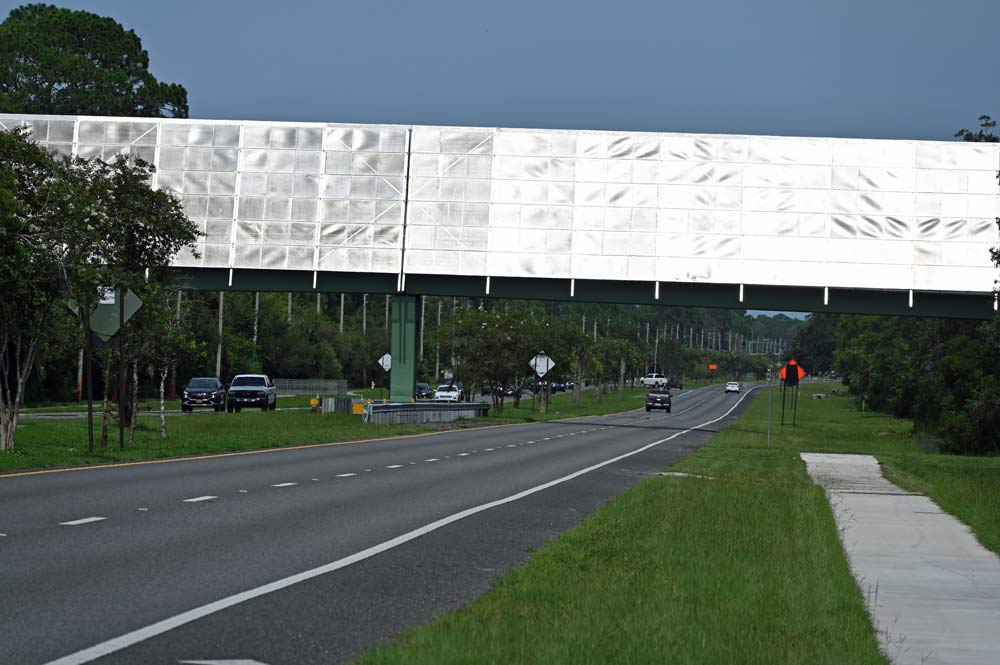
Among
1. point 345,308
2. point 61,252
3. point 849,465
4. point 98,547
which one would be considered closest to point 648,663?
point 98,547

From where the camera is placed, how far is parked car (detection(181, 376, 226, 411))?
196ft

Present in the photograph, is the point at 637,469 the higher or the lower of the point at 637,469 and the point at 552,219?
the lower

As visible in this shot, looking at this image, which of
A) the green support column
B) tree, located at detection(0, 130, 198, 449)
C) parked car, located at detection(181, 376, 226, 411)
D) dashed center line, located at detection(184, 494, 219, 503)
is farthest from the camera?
parked car, located at detection(181, 376, 226, 411)

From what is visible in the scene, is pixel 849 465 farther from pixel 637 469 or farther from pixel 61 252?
pixel 61 252

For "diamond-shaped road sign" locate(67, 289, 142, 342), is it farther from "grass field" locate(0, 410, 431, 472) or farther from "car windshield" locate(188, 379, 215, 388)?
"car windshield" locate(188, 379, 215, 388)

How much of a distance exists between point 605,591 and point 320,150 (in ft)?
147

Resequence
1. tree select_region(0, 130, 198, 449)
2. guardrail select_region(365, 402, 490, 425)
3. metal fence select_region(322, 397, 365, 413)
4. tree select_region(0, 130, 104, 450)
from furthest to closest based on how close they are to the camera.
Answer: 1. metal fence select_region(322, 397, 365, 413)
2. guardrail select_region(365, 402, 490, 425)
3. tree select_region(0, 130, 198, 449)
4. tree select_region(0, 130, 104, 450)

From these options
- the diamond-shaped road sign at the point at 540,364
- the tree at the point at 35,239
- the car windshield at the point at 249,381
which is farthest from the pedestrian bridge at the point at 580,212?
the tree at the point at 35,239

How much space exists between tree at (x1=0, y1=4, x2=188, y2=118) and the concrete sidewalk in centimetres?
7174

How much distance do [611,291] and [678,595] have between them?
42897 mm

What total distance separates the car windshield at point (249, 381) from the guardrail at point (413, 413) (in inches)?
399

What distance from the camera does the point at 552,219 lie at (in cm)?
5200

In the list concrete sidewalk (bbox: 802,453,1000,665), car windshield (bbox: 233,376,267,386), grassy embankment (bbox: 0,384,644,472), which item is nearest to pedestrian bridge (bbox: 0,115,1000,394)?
grassy embankment (bbox: 0,384,644,472)

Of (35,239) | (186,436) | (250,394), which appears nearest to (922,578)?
(35,239)
